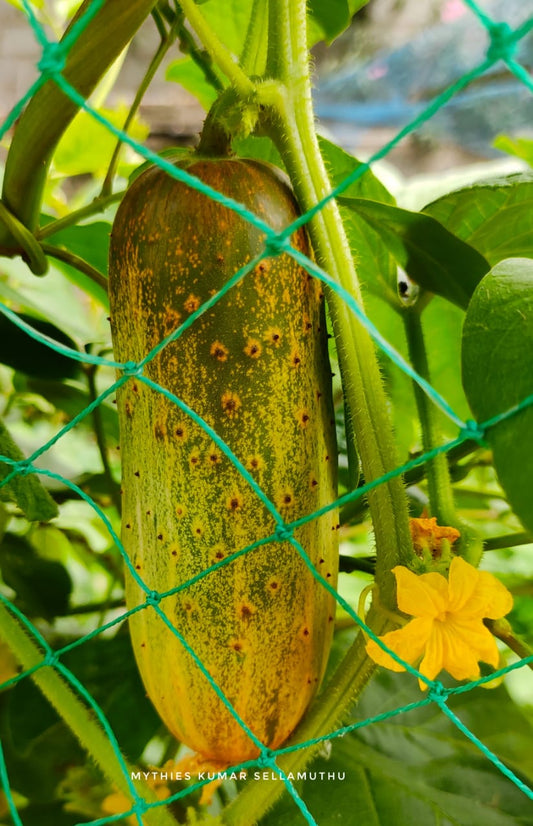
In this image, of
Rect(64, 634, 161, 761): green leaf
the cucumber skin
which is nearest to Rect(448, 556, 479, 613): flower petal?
the cucumber skin

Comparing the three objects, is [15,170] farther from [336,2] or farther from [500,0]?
[500,0]

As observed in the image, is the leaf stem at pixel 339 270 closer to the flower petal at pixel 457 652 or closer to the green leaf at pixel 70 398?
the flower petal at pixel 457 652

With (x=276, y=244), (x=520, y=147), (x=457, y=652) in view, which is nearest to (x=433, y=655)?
(x=457, y=652)

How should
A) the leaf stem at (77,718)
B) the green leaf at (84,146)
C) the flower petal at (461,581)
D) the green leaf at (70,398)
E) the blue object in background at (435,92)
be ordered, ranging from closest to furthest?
the flower petal at (461,581) < the leaf stem at (77,718) < the green leaf at (70,398) < the green leaf at (84,146) < the blue object in background at (435,92)

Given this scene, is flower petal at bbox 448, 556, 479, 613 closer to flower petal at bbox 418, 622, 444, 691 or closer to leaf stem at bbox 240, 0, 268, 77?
flower petal at bbox 418, 622, 444, 691

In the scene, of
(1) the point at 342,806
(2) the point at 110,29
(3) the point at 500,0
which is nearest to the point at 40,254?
(2) the point at 110,29

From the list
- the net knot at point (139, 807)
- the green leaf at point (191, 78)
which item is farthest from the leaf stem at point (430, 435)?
the green leaf at point (191, 78)
